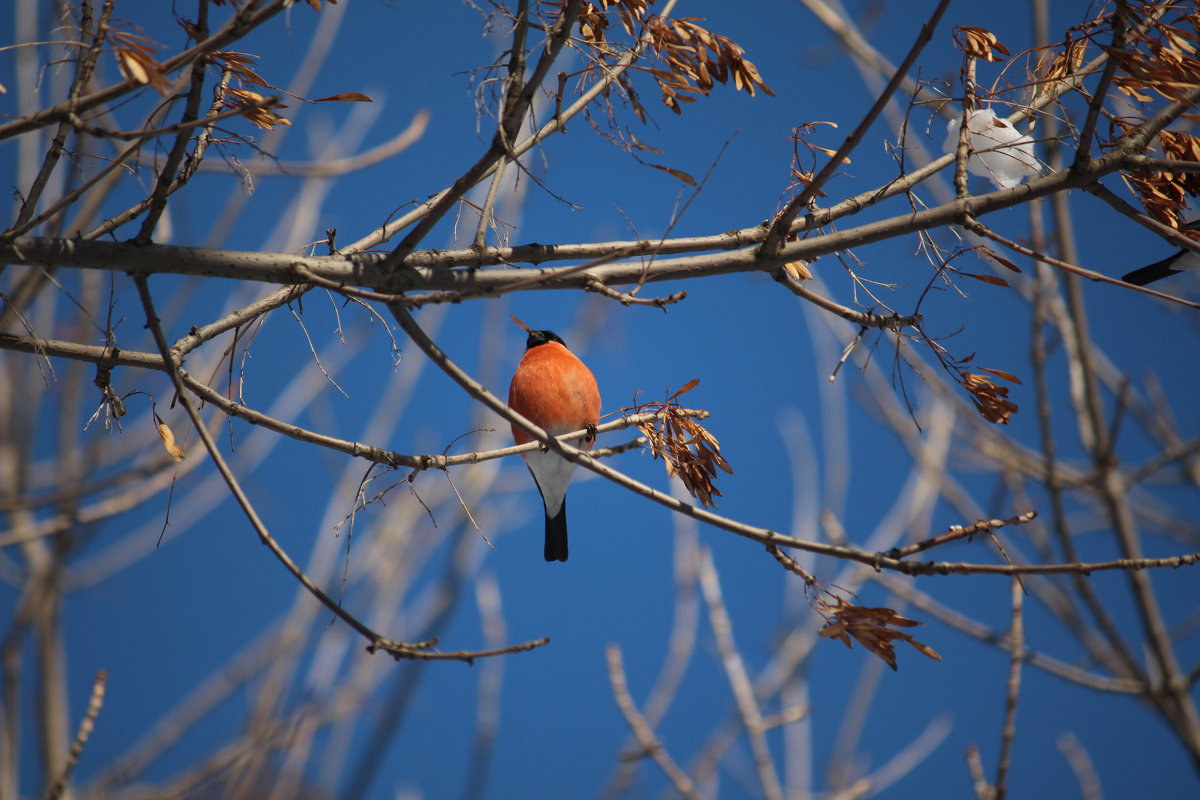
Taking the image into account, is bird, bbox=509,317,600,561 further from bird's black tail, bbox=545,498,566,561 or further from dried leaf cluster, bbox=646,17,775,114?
dried leaf cluster, bbox=646,17,775,114

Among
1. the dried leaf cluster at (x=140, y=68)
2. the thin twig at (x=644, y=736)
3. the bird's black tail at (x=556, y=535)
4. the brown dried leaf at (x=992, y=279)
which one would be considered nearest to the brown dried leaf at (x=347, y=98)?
the dried leaf cluster at (x=140, y=68)

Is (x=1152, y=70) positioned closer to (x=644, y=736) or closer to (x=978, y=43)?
→ (x=978, y=43)

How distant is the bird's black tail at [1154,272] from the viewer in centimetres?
248

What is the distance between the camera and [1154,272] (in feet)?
8.45

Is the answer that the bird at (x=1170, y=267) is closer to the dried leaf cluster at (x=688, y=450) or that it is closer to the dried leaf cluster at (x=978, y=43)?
the dried leaf cluster at (x=978, y=43)

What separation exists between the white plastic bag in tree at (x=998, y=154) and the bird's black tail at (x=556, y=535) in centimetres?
284

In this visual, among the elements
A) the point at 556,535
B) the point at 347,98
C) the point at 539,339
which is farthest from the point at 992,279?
the point at 539,339

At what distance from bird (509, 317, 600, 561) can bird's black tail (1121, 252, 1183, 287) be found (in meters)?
1.94

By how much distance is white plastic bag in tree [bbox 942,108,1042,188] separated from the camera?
1.94 meters

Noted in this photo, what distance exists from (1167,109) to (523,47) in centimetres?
121

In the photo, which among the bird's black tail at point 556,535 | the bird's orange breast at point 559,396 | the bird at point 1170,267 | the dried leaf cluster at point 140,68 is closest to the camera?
the dried leaf cluster at point 140,68

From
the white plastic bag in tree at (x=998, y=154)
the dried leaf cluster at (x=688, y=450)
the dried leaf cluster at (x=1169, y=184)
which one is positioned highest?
the white plastic bag in tree at (x=998, y=154)

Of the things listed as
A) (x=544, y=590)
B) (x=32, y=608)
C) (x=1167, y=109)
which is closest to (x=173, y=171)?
(x=1167, y=109)

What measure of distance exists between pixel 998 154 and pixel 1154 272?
95 centimetres
